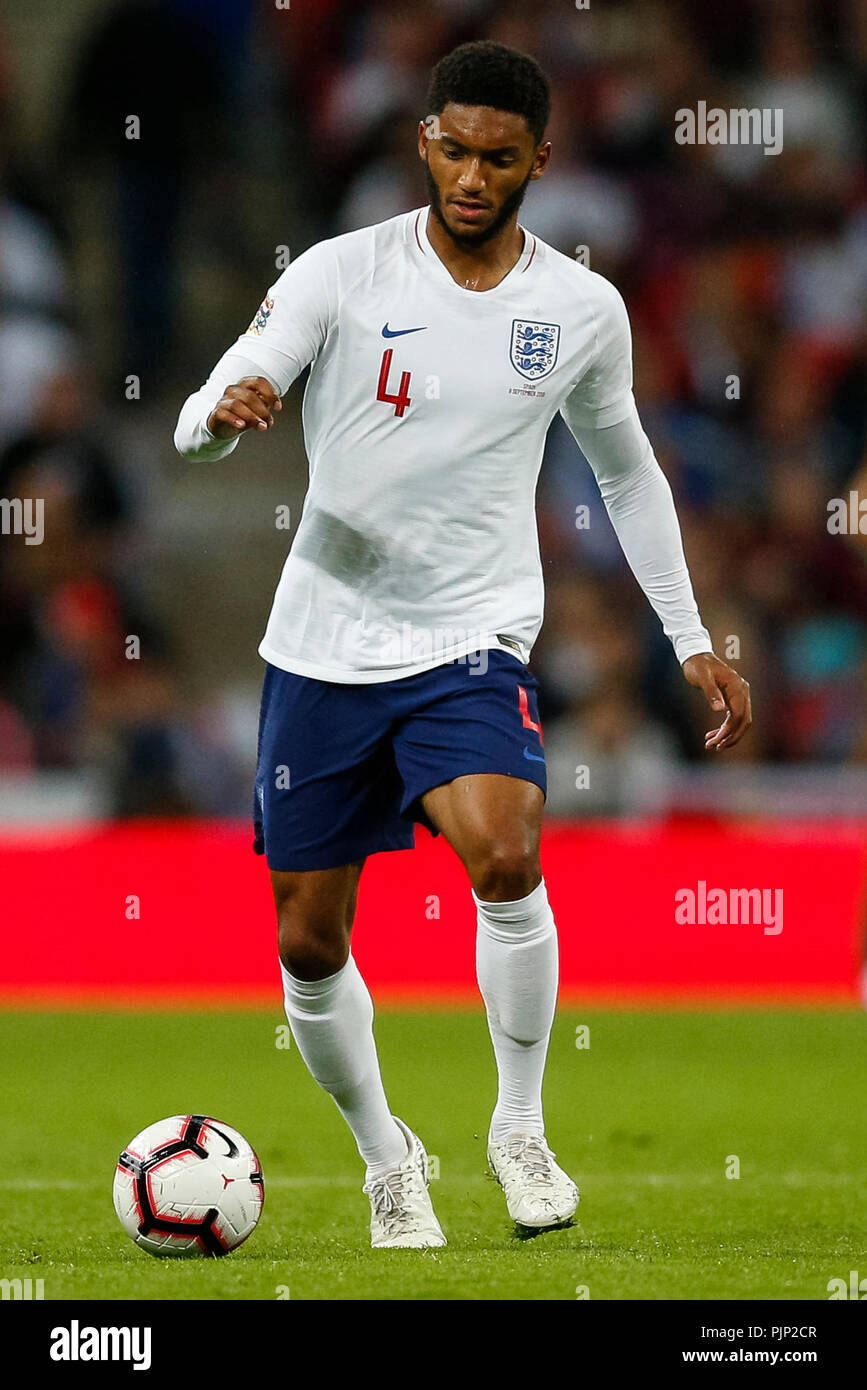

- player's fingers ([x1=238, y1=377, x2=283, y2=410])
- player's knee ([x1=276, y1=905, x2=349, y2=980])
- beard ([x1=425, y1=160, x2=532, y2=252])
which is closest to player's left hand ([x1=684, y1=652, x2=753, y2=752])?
player's knee ([x1=276, y1=905, x2=349, y2=980])

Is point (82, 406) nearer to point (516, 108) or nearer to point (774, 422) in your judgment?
point (774, 422)

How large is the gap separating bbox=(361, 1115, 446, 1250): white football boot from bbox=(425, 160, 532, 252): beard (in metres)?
2.02

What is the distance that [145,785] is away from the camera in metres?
10.8

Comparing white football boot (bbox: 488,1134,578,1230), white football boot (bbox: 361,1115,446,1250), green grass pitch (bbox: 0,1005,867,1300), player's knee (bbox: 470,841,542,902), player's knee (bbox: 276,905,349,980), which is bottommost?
green grass pitch (bbox: 0,1005,867,1300)

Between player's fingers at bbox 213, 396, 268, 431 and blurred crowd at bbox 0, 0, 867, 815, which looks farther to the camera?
blurred crowd at bbox 0, 0, 867, 815

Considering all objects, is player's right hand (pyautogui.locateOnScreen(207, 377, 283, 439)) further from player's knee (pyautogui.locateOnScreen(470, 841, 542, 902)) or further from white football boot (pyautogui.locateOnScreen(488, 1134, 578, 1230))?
white football boot (pyautogui.locateOnScreen(488, 1134, 578, 1230))

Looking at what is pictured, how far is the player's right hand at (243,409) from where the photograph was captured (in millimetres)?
4316

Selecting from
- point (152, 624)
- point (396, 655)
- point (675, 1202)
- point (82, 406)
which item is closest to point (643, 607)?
point (152, 624)

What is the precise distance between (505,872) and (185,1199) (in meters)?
0.99

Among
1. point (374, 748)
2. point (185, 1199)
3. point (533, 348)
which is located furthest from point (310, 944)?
point (533, 348)

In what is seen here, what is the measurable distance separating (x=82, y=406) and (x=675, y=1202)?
7932mm

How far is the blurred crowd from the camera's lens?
1138 centimetres

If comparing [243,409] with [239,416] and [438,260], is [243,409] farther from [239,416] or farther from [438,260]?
[438,260]

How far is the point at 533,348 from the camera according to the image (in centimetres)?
484
